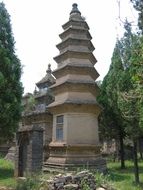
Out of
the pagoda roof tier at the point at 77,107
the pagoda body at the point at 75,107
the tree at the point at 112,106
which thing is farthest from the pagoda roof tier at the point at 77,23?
the pagoda roof tier at the point at 77,107

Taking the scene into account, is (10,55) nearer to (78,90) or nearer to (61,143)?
(78,90)

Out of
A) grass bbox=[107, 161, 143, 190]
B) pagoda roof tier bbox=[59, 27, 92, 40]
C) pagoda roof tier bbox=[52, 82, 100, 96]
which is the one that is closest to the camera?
grass bbox=[107, 161, 143, 190]

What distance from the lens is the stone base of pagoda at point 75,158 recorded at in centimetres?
2019

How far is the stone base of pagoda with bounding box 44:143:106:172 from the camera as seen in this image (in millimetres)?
20188

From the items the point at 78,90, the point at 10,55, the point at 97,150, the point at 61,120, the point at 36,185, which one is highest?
the point at 10,55

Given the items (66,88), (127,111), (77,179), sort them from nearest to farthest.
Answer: (77,179) < (127,111) < (66,88)

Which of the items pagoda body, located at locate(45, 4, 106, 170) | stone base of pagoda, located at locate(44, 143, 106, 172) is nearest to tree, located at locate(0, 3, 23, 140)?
pagoda body, located at locate(45, 4, 106, 170)

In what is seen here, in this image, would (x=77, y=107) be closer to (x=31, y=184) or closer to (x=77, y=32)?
(x=77, y=32)

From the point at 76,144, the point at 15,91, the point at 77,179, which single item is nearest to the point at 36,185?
the point at 77,179

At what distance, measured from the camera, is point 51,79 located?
1384 inches

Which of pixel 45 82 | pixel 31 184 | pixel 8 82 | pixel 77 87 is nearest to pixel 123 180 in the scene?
pixel 77 87

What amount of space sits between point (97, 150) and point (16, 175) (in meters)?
5.25

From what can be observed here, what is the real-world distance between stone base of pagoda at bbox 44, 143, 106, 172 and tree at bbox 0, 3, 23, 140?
3589mm

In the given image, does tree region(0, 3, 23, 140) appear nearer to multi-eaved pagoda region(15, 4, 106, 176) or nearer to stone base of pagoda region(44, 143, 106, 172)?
multi-eaved pagoda region(15, 4, 106, 176)
